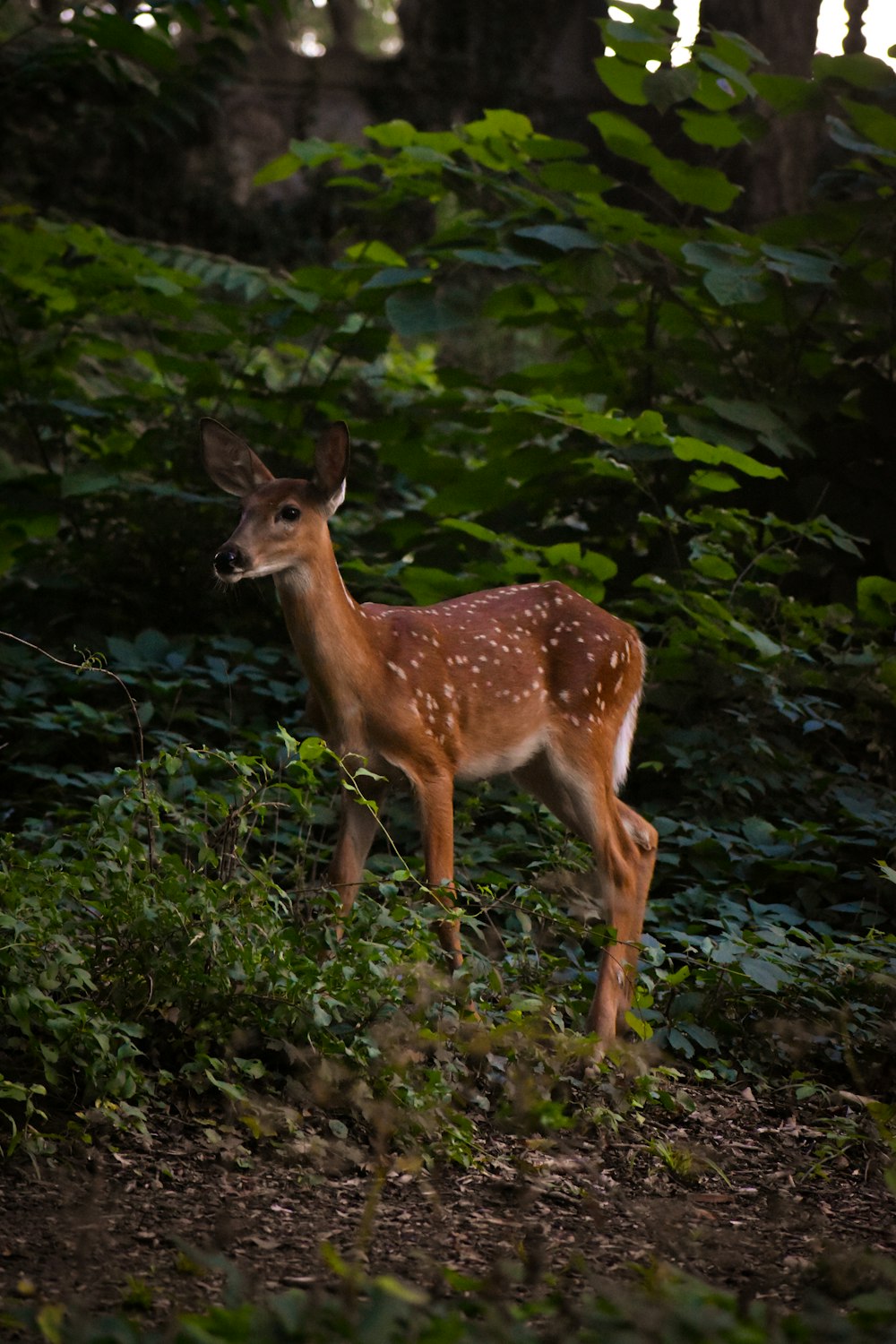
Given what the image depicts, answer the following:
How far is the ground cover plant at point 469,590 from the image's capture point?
365cm

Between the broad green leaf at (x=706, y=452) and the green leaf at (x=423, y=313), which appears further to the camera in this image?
the green leaf at (x=423, y=313)

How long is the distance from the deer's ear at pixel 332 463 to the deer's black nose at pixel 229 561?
1.23 ft

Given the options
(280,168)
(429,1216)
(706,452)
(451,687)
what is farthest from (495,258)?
(429,1216)

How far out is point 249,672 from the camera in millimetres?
6691

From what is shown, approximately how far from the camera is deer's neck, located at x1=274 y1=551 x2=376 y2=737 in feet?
15.5

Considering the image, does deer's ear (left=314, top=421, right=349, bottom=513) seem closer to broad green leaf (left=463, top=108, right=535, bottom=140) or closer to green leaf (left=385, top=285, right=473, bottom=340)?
green leaf (left=385, top=285, right=473, bottom=340)

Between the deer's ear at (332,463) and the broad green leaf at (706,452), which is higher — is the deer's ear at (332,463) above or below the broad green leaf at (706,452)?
below

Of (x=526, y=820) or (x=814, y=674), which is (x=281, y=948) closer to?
(x=526, y=820)

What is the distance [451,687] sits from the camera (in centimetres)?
496

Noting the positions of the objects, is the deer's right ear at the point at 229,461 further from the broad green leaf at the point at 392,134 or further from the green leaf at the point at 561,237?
the broad green leaf at the point at 392,134

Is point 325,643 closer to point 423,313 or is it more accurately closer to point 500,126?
point 423,313

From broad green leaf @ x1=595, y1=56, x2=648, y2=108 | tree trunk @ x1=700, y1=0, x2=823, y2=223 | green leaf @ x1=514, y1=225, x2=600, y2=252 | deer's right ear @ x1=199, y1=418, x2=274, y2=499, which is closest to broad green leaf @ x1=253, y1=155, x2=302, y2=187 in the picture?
green leaf @ x1=514, y1=225, x2=600, y2=252

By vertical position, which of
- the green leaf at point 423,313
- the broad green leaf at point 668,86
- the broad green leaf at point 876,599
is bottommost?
the broad green leaf at point 876,599

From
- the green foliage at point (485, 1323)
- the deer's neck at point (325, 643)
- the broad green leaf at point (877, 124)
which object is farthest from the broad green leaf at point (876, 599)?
the green foliage at point (485, 1323)
